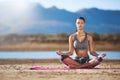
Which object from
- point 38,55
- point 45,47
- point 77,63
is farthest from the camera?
point 45,47

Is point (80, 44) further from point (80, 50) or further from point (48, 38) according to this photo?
point (48, 38)

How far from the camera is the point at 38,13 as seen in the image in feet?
26.8

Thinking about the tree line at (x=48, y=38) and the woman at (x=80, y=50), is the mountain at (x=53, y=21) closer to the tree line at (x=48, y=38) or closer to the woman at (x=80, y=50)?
the tree line at (x=48, y=38)

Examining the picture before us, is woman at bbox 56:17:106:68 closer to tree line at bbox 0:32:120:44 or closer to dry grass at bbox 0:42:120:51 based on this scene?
tree line at bbox 0:32:120:44

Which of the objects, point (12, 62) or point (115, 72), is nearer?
point (115, 72)

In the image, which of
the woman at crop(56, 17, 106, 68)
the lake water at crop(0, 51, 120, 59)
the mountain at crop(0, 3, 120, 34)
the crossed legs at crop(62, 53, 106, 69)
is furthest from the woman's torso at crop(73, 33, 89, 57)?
the lake water at crop(0, 51, 120, 59)

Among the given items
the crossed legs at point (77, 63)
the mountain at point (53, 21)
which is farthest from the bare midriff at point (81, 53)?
the mountain at point (53, 21)

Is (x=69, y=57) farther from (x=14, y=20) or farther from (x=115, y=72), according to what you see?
(x=14, y=20)

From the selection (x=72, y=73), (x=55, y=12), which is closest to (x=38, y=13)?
(x=55, y=12)

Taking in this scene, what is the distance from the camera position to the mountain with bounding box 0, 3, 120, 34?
25.5 feet

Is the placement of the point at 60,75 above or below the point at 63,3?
below

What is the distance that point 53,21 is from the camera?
8109 mm

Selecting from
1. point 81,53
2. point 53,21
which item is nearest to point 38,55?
point 53,21

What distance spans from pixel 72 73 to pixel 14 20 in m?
3.05
